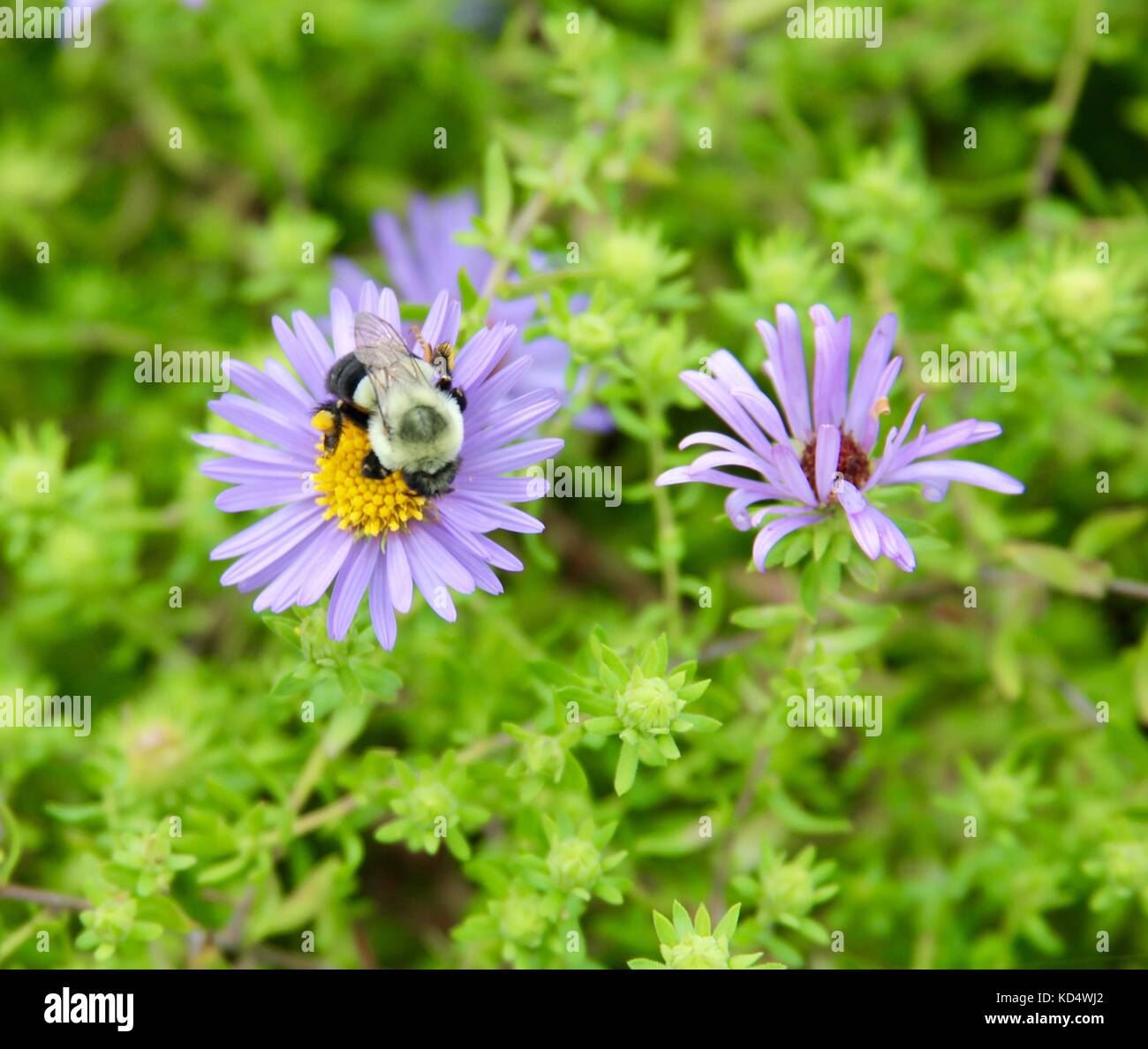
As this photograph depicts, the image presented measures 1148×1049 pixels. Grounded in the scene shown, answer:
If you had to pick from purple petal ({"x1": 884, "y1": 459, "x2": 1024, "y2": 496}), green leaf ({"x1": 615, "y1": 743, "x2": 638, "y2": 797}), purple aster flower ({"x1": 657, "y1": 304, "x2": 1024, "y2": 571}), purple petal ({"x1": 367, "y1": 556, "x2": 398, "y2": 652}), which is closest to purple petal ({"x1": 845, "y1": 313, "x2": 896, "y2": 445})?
purple aster flower ({"x1": 657, "y1": 304, "x2": 1024, "y2": 571})

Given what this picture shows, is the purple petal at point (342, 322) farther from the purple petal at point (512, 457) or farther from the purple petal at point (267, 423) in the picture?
the purple petal at point (512, 457)

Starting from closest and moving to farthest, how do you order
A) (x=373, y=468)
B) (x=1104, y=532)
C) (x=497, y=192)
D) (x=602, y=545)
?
1. (x=373, y=468)
2. (x=497, y=192)
3. (x=1104, y=532)
4. (x=602, y=545)

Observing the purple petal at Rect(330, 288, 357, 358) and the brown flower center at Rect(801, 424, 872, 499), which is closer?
the brown flower center at Rect(801, 424, 872, 499)

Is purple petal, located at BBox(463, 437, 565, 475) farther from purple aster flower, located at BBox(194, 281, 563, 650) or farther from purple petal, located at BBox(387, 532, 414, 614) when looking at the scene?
purple petal, located at BBox(387, 532, 414, 614)

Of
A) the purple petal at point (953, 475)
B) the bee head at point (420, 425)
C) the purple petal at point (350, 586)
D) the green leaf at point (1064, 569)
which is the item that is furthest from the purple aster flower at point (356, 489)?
the green leaf at point (1064, 569)

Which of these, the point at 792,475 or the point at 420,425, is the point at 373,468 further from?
the point at 792,475

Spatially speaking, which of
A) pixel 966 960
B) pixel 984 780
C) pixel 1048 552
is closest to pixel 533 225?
pixel 1048 552

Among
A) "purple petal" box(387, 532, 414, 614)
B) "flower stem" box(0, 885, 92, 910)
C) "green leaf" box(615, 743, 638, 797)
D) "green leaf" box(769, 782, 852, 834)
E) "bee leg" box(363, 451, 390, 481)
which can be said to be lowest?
"flower stem" box(0, 885, 92, 910)

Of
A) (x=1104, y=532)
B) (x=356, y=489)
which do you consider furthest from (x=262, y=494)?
(x=1104, y=532)
